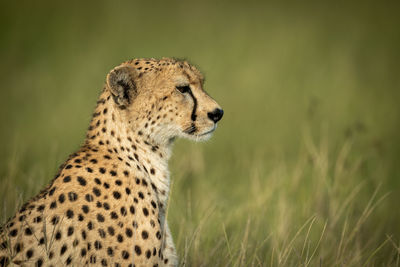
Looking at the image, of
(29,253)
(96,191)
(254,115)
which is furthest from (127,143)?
(254,115)

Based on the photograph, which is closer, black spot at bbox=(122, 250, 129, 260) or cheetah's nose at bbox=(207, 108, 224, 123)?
black spot at bbox=(122, 250, 129, 260)

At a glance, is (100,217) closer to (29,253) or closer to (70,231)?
(70,231)

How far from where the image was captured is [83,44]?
9.13 m

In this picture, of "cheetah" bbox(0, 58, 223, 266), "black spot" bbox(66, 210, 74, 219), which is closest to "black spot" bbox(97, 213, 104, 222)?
"cheetah" bbox(0, 58, 223, 266)

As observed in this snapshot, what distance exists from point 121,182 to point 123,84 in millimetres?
570

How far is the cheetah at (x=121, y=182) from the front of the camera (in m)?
2.21

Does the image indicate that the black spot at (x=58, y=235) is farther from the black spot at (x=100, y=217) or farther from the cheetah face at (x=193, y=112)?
the cheetah face at (x=193, y=112)

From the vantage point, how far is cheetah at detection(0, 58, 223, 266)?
2209 millimetres

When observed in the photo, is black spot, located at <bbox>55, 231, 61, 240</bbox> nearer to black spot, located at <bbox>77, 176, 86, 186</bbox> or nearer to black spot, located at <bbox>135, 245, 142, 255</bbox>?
black spot, located at <bbox>77, 176, 86, 186</bbox>

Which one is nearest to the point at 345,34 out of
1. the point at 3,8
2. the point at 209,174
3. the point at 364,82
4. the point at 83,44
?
the point at 364,82

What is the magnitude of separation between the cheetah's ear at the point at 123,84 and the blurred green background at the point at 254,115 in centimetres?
91

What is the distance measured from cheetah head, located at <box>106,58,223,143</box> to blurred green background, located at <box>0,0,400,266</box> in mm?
623

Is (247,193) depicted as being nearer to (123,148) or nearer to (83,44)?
(123,148)

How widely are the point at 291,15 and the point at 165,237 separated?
373 inches
